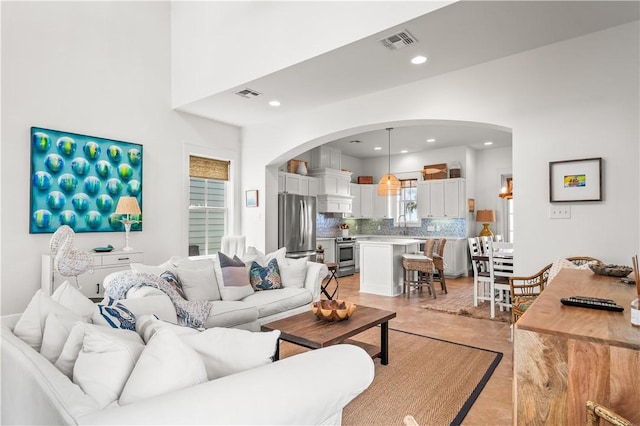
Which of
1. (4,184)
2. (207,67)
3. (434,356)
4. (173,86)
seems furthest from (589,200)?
(4,184)

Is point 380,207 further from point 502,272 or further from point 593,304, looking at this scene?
point 593,304

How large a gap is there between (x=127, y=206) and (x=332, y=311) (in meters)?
2.99

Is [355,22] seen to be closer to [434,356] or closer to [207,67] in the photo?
[207,67]

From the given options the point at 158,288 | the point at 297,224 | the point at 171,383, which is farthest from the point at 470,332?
the point at 297,224

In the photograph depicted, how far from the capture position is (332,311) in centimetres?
277

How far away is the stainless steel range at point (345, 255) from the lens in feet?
26.4

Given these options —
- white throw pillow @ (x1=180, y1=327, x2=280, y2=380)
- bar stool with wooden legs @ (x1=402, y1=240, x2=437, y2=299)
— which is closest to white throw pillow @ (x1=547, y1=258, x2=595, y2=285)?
bar stool with wooden legs @ (x1=402, y1=240, x2=437, y2=299)

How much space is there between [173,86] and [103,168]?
5.12 feet

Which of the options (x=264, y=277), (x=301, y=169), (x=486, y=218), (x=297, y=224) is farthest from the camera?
(x=486, y=218)

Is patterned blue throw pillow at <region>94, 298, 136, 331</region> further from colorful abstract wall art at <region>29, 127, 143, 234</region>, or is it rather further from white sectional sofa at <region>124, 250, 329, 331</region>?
colorful abstract wall art at <region>29, 127, 143, 234</region>

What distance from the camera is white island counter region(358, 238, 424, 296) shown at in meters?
5.78

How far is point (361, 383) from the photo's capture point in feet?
3.92

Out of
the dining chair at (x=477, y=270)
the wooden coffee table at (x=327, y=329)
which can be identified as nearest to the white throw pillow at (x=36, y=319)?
the wooden coffee table at (x=327, y=329)

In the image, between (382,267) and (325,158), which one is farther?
(325,158)
